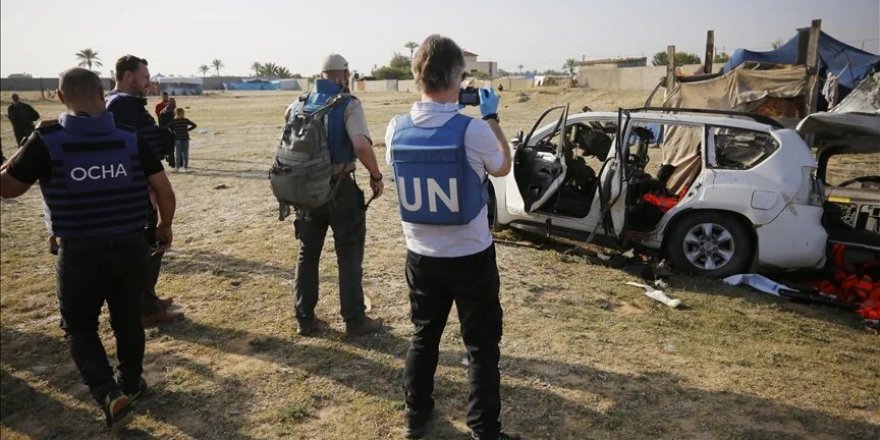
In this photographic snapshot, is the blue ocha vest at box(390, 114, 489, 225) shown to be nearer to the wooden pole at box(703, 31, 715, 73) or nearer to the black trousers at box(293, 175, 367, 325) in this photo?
the black trousers at box(293, 175, 367, 325)

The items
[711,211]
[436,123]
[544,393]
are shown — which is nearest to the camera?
[436,123]

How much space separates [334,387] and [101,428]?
1.28m

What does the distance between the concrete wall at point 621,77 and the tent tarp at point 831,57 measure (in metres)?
19.5

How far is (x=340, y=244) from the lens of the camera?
159 inches

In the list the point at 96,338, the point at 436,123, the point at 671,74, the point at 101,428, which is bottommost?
the point at 101,428

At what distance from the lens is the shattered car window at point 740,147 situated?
554 cm

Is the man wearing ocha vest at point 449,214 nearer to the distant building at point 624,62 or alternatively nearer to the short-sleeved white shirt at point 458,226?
the short-sleeved white shirt at point 458,226

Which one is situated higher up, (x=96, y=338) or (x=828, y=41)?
(x=828, y=41)

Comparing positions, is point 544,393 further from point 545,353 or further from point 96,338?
point 96,338

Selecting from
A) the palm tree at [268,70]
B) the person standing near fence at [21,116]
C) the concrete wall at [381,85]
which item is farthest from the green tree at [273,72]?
the person standing near fence at [21,116]

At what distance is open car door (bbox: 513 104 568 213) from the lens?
6141 mm

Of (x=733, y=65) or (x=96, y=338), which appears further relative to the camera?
(x=733, y=65)

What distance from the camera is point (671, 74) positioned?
14.8 metres

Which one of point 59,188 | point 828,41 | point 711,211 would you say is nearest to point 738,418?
point 711,211
